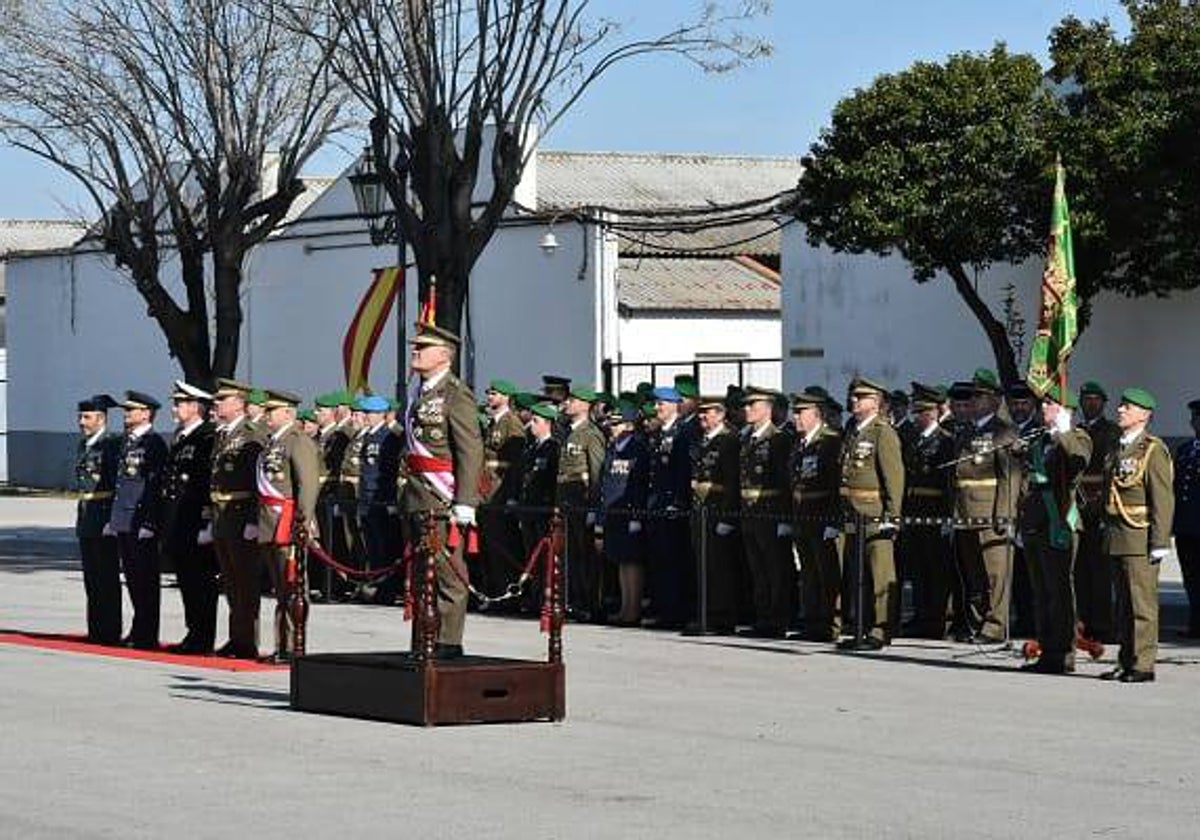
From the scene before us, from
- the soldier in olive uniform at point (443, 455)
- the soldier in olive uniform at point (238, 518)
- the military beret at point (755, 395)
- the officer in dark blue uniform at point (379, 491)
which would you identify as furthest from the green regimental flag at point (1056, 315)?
the officer in dark blue uniform at point (379, 491)

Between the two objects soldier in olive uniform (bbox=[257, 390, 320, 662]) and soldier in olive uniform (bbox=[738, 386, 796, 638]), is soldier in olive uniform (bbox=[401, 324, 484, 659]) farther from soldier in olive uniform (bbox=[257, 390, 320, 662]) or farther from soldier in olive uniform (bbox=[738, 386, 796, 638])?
soldier in olive uniform (bbox=[738, 386, 796, 638])

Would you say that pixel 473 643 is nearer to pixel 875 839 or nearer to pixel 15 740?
pixel 15 740

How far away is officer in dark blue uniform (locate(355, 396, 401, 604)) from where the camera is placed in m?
23.8

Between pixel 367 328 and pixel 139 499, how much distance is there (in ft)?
86.4

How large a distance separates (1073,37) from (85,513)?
16.9m

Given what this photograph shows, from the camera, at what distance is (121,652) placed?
18344mm

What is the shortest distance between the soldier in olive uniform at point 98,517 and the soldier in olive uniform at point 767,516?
4.83m

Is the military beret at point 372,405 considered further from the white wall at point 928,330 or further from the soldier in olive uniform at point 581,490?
the white wall at point 928,330

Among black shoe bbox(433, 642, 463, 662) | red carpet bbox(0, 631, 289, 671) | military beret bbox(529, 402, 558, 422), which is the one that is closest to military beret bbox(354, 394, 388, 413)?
military beret bbox(529, 402, 558, 422)

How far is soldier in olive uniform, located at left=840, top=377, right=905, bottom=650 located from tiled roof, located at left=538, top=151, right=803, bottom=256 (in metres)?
23.4

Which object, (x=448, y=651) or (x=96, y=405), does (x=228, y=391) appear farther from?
(x=448, y=651)

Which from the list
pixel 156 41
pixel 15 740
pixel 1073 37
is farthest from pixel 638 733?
pixel 156 41

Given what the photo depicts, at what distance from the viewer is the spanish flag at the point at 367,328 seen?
44188 millimetres

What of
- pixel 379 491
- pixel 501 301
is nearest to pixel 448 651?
pixel 379 491
